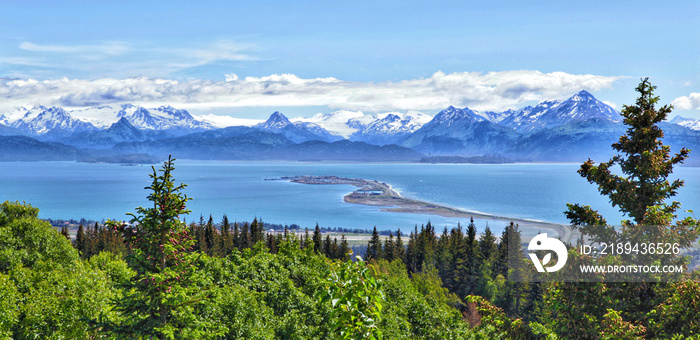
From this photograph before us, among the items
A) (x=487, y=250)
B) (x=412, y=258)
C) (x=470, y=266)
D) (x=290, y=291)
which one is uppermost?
(x=290, y=291)

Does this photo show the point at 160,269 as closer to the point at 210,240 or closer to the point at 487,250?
the point at 487,250

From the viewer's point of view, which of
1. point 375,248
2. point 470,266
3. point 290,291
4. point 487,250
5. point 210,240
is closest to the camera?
point 290,291

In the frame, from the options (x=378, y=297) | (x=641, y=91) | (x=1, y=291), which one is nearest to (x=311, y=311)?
(x=1, y=291)

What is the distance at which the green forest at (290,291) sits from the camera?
624 inches

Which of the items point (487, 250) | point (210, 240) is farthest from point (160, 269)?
point (210, 240)

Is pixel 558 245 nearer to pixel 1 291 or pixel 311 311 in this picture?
pixel 311 311

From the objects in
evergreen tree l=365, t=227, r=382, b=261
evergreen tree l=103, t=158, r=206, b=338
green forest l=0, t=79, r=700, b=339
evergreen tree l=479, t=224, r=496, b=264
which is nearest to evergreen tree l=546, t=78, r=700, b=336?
green forest l=0, t=79, r=700, b=339

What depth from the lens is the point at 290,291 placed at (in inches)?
1529

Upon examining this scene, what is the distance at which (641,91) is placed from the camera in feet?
61.1

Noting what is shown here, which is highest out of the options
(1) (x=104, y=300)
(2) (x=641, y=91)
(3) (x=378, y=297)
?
(2) (x=641, y=91)

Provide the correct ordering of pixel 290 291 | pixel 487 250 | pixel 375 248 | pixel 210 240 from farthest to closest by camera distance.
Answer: pixel 210 240 → pixel 375 248 → pixel 487 250 → pixel 290 291

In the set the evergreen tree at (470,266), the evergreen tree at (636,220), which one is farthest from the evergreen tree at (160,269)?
the evergreen tree at (470,266)

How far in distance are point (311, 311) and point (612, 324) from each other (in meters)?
22.4

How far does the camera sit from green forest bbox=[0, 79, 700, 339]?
52.0 feet
